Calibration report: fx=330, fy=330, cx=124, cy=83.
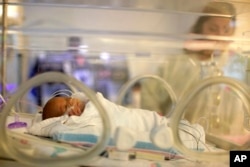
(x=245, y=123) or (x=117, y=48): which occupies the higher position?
(x=117, y=48)

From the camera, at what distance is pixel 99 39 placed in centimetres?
125

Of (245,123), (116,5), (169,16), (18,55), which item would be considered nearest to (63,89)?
(18,55)

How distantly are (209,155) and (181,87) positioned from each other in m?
0.42

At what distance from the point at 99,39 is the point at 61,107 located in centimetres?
33

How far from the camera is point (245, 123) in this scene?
3.43 feet

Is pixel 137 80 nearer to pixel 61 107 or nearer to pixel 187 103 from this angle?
pixel 61 107

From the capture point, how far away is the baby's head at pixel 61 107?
1.03m

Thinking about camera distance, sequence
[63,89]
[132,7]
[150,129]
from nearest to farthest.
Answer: [150,129] → [63,89] → [132,7]

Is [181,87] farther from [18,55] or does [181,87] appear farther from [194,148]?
[18,55]

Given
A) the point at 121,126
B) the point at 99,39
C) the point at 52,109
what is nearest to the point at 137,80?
the point at 99,39

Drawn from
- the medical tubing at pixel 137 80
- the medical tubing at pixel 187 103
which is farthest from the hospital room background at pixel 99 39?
the medical tubing at pixel 187 103

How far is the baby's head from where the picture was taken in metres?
1.03

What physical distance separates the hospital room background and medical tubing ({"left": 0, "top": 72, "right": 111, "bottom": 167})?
1.09 feet

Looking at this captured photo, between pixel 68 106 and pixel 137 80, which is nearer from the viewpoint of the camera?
pixel 68 106
